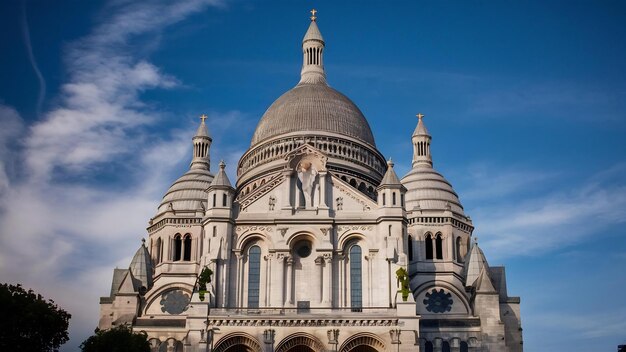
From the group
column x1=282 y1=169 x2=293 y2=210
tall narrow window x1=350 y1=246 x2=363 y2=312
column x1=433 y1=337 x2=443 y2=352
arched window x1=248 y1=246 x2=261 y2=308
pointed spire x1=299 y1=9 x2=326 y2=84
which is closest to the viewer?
tall narrow window x1=350 y1=246 x2=363 y2=312

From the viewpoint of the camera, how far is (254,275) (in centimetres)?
7850

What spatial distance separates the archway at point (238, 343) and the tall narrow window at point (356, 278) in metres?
8.69

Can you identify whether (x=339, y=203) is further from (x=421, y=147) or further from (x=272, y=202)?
Result: (x=421, y=147)

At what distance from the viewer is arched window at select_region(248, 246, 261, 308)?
7742cm

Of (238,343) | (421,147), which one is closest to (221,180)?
(238,343)

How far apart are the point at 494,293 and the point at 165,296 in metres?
28.8

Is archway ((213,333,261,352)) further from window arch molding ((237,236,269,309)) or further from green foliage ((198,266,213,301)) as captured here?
green foliage ((198,266,213,301))

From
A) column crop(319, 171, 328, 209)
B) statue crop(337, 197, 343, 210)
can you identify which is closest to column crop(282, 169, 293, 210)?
column crop(319, 171, 328, 209)

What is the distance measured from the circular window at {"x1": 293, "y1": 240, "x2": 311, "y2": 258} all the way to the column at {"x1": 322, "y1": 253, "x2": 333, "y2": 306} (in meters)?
1.95

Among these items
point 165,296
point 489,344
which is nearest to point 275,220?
point 165,296

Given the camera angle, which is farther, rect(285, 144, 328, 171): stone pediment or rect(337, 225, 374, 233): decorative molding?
rect(285, 144, 328, 171): stone pediment

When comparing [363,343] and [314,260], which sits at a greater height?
[314,260]

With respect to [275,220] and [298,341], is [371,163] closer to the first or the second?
[275,220]

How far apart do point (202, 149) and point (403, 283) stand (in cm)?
3604
